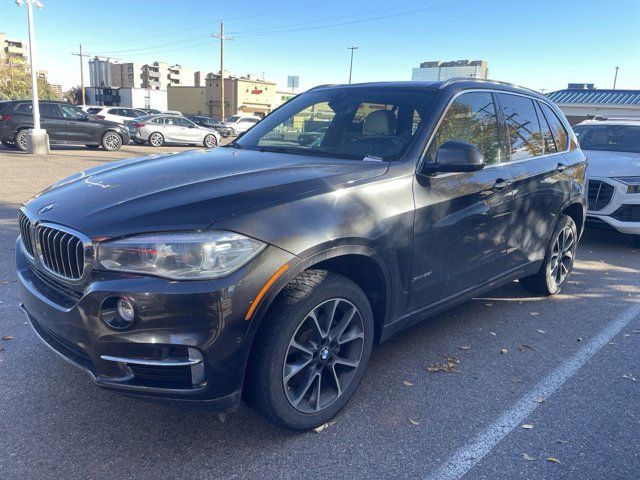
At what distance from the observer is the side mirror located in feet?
10.2

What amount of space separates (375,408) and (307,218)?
4.20ft

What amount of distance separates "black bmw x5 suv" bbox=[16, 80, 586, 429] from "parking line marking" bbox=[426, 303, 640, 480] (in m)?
0.68

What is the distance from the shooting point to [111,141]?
61.9ft

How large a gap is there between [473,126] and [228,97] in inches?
2945

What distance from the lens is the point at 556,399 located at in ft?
10.7

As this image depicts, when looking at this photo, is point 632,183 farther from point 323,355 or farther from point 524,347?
point 323,355

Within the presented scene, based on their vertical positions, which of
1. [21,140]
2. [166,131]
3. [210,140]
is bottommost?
[210,140]

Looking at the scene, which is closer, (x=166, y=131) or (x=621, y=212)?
→ (x=621, y=212)

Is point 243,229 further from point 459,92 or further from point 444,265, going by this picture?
point 459,92

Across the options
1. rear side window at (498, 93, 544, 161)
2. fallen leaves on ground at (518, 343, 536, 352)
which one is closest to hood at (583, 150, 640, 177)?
rear side window at (498, 93, 544, 161)

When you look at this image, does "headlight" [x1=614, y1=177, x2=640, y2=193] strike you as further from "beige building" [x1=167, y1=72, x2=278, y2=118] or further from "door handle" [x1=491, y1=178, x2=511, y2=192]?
"beige building" [x1=167, y1=72, x2=278, y2=118]

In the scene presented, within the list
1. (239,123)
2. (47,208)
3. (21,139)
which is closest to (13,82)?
(239,123)

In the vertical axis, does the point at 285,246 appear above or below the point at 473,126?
below

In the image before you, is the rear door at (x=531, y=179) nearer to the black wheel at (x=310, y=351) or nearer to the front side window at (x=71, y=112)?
the black wheel at (x=310, y=351)
